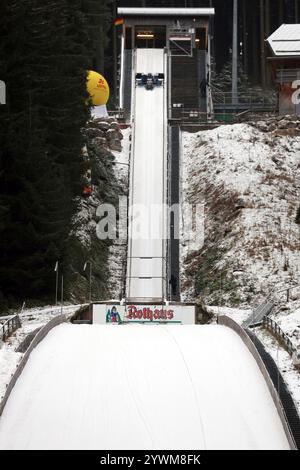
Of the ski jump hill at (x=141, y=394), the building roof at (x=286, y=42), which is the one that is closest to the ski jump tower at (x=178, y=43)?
the building roof at (x=286, y=42)

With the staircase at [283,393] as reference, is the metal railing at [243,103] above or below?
above

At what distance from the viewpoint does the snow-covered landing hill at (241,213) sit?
4241cm

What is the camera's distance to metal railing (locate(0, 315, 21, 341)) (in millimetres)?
27875

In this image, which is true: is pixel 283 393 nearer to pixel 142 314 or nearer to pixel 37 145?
pixel 142 314

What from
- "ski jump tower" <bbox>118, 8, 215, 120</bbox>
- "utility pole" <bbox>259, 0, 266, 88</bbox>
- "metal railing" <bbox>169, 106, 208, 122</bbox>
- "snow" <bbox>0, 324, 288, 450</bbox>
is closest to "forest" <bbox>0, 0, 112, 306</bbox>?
"snow" <bbox>0, 324, 288, 450</bbox>

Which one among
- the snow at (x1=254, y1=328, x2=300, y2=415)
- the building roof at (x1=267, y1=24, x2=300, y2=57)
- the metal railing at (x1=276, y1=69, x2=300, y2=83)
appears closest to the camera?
the snow at (x1=254, y1=328, x2=300, y2=415)

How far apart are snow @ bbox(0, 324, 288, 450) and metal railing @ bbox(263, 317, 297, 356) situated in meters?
1.20

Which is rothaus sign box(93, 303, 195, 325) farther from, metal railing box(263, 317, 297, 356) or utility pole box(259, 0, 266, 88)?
Answer: utility pole box(259, 0, 266, 88)

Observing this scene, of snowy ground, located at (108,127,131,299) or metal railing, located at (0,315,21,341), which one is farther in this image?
snowy ground, located at (108,127,131,299)

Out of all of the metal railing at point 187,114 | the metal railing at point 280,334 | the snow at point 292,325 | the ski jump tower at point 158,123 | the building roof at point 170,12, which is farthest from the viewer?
the building roof at point 170,12

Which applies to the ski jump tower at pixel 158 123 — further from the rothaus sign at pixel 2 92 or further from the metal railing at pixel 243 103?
the rothaus sign at pixel 2 92

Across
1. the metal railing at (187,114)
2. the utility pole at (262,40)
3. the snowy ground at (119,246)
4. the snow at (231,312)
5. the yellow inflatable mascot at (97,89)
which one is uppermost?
the utility pole at (262,40)

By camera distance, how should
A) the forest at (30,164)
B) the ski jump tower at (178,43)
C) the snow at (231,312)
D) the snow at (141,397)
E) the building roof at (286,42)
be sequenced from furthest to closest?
the ski jump tower at (178,43) → the building roof at (286,42) → the forest at (30,164) → the snow at (231,312) → the snow at (141,397)

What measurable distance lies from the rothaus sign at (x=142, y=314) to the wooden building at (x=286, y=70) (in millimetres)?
27867
